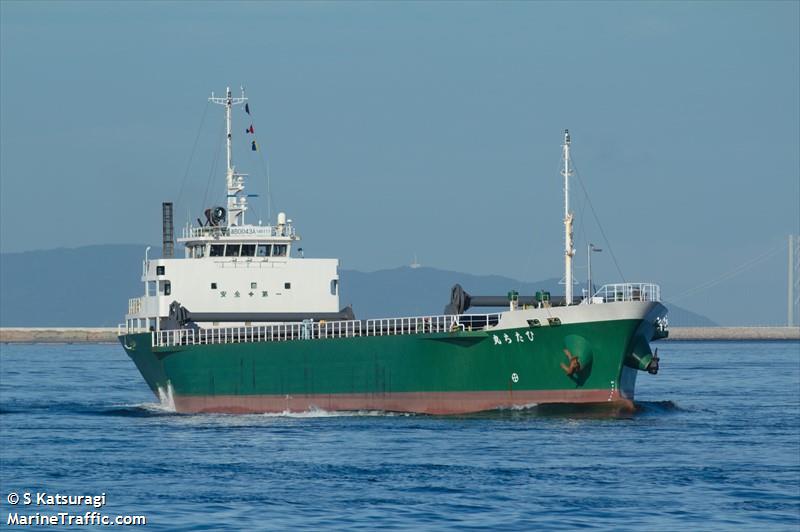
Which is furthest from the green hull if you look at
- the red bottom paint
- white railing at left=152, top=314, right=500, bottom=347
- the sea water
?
the sea water

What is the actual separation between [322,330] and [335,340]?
11.0 ft

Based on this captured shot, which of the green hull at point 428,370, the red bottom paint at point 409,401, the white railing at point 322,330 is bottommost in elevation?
the red bottom paint at point 409,401

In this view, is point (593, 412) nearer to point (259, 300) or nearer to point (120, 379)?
point (259, 300)

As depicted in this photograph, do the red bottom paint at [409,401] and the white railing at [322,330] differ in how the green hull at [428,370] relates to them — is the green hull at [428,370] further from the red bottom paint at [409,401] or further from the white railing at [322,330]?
the white railing at [322,330]

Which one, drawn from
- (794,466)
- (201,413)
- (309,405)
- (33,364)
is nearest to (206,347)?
(201,413)

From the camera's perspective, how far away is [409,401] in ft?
159

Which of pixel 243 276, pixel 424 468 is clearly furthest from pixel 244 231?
pixel 424 468

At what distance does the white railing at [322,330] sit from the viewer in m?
47.5

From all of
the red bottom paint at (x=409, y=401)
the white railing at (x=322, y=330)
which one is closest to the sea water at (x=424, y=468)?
the red bottom paint at (x=409, y=401)

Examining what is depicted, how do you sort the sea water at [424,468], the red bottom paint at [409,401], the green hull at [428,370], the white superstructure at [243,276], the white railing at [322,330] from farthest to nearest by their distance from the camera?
the white superstructure at [243,276] → the white railing at [322,330] → the red bottom paint at [409,401] → the green hull at [428,370] → the sea water at [424,468]

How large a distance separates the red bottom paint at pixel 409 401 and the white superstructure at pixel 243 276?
607cm

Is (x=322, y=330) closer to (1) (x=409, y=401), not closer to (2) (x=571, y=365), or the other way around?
(1) (x=409, y=401)

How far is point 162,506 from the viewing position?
29031 millimetres

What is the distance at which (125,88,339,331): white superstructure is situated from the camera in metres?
60.9
